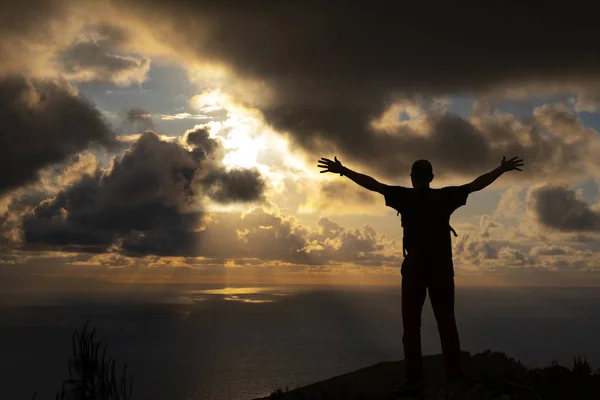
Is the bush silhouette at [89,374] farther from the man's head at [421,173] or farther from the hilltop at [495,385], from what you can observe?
the man's head at [421,173]

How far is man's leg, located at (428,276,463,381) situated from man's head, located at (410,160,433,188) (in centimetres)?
171

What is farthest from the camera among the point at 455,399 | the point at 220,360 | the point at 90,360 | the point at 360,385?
the point at 220,360

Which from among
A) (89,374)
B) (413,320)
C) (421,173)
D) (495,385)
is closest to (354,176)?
(421,173)

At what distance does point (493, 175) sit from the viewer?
29.6ft

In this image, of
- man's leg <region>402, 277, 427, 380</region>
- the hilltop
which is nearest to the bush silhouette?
the hilltop

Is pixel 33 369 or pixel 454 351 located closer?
pixel 454 351

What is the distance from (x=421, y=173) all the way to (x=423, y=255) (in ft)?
4.81

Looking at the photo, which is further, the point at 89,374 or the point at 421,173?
the point at 89,374

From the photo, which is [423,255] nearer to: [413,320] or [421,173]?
[413,320]

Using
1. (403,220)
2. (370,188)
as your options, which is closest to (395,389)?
(403,220)

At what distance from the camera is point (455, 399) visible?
7723mm

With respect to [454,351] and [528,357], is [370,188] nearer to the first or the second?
[454,351]

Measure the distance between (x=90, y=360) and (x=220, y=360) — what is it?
662 ft

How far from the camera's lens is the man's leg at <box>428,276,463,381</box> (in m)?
8.36
